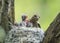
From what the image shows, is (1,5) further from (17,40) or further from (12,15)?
(17,40)

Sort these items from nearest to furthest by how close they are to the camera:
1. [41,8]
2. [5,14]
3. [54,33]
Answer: [54,33]
[5,14]
[41,8]

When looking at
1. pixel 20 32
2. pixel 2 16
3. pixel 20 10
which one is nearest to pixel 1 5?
pixel 2 16

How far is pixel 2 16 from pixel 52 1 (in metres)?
1.90

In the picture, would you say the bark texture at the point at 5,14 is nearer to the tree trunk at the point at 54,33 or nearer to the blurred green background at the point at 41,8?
the tree trunk at the point at 54,33

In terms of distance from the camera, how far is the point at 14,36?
333 cm

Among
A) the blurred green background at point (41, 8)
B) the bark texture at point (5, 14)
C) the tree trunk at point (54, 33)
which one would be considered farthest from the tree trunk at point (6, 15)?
the blurred green background at point (41, 8)

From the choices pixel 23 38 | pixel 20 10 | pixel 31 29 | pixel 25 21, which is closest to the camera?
pixel 23 38

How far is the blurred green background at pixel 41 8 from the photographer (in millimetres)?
5016

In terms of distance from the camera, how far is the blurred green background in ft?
16.5

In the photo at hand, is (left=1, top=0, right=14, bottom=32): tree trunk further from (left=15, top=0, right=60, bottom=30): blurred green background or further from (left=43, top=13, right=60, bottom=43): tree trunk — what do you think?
(left=15, top=0, right=60, bottom=30): blurred green background

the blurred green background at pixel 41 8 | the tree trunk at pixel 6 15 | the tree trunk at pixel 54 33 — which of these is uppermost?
the tree trunk at pixel 54 33

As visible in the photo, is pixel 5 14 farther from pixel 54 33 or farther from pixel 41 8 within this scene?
pixel 41 8

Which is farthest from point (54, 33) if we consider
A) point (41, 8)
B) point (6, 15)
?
point (41, 8)

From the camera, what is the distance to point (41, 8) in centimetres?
504
